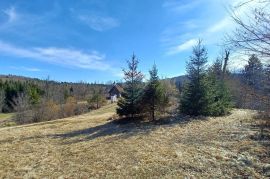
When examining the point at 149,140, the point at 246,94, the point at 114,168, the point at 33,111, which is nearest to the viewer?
the point at 246,94

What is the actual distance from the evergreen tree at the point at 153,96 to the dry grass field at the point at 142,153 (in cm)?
278

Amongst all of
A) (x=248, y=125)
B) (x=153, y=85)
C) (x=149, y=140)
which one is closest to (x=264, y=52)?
(x=149, y=140)

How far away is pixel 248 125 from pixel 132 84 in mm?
7231

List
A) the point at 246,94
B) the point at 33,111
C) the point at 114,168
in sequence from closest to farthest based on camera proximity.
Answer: the point at 246,94, the point at 114,168, the point at 33,111

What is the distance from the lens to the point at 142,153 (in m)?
9.96

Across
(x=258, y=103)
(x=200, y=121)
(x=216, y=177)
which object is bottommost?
(x=216, y=177)

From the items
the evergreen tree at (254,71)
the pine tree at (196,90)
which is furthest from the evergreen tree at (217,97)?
the evergreen tree at (254,71)

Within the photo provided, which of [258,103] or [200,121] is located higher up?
[258,103]

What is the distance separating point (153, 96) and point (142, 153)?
7697 mm

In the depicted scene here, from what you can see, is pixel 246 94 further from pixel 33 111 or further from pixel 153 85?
pixel 33 111

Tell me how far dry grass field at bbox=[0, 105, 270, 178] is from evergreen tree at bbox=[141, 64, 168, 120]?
2782 mm

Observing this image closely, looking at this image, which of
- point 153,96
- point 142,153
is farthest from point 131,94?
point 142,153

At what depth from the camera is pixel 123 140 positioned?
12180mm

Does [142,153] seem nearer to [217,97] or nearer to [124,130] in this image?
[124,130]
